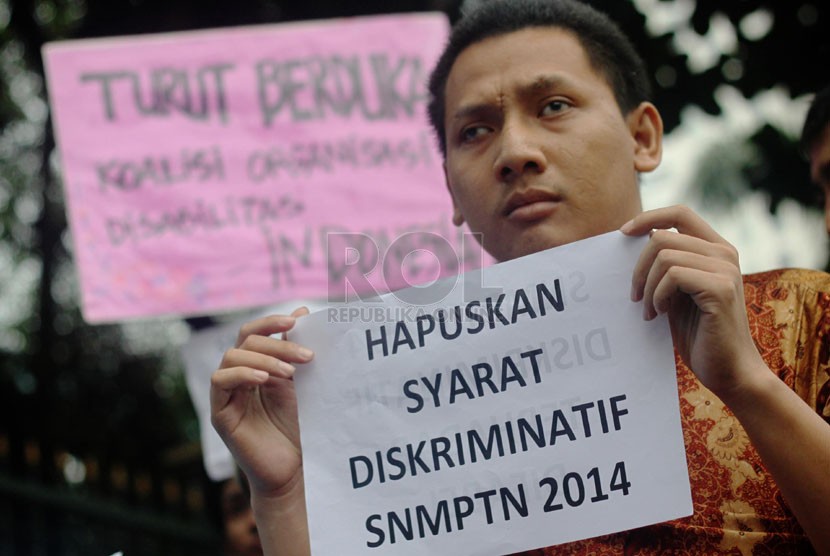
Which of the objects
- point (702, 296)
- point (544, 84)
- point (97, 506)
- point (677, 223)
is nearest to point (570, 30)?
point (544, 84)

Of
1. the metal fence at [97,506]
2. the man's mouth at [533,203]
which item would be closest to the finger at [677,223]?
the man's mouth at [533,203]

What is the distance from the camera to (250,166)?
136 inches

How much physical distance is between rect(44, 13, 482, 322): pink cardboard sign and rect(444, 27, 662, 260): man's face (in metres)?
1.33

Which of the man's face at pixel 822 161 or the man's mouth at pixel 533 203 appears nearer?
the man's mouth at pixel 533 203

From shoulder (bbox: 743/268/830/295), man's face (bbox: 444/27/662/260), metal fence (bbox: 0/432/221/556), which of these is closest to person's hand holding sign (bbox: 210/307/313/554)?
man's face (bbox: 444/27/662/260)

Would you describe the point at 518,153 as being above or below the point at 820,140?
above

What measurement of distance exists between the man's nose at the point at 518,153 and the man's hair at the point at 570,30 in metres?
0.21

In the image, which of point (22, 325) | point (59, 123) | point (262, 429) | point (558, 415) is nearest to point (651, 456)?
point (558, 415)

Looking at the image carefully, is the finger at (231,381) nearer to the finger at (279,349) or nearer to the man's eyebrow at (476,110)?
the finger at (279,349)

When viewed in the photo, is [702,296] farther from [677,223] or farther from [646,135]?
[646,135]

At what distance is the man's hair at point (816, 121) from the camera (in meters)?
2.29

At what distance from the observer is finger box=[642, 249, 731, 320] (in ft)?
4.68

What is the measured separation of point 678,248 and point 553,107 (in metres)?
0.50

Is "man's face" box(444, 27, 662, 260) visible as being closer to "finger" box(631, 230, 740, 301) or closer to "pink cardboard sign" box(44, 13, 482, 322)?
"finger" box(631, 230, 740, 301)
